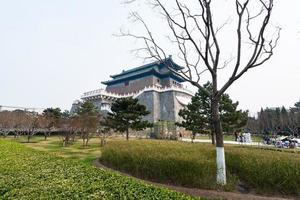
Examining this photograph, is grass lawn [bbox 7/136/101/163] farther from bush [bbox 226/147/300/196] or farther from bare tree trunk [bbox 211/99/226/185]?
bush [bbox 226/147/300/196]

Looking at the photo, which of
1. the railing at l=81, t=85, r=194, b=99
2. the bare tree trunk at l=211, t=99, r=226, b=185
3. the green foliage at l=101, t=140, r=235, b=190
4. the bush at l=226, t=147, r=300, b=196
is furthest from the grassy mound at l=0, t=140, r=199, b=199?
the railing at l=81, t=85, r=194, b=99

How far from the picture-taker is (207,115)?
21.4 m

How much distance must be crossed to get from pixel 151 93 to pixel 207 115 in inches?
722

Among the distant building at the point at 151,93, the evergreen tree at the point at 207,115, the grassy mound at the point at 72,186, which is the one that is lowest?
the grassy mound at the point at 72,186

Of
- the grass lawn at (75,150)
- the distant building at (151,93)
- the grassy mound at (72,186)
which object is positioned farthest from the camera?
the distant building at (151,93)

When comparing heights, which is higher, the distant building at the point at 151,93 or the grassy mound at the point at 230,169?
the distant building at the point at 151,93

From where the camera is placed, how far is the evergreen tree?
2033 cm

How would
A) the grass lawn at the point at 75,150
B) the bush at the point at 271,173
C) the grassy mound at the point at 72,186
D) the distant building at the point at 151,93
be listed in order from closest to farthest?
the grassy mound at the point at 72,186
the bush at the point at 271,173
the grass lawn at the point at 75,150
the distant building at the point at 151,93

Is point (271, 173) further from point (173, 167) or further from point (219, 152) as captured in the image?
point (173, 167)

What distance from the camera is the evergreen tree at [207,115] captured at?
66.7 feet

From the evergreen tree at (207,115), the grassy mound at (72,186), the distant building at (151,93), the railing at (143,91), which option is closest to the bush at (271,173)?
the grassy mound at (72,186)

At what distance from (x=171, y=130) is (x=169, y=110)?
7457 mm

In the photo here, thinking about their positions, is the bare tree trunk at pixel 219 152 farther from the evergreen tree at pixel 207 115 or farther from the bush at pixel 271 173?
the evergreen tree at pixel 207 115

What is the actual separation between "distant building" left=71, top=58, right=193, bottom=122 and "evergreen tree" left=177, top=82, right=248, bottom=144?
41.1 feet
